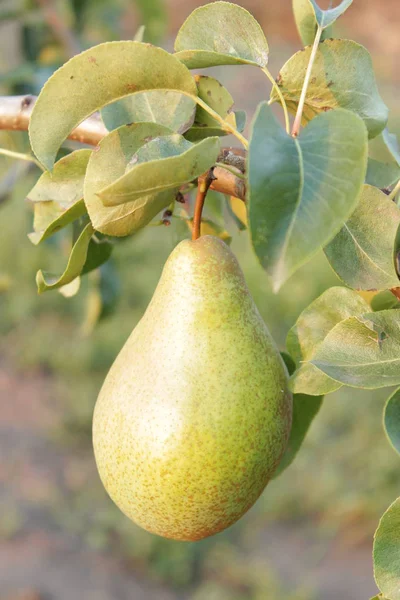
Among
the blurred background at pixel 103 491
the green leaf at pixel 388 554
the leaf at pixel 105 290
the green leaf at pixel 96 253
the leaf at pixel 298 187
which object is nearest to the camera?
the leaf at pixel 298 187

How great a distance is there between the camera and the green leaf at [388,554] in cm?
60

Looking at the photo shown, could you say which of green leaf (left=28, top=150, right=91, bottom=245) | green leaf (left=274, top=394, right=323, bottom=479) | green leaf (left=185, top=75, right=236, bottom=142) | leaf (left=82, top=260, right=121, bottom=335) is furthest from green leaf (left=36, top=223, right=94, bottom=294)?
leaf (left=82, top=260, right=121, bottom=335)

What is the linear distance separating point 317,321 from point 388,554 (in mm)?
204

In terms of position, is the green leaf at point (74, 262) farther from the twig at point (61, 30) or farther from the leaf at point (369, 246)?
the twig at point (61, 30)

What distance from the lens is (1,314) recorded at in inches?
160

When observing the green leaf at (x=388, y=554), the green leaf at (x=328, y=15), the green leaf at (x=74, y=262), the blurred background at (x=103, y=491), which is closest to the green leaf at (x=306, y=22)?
the green leaf at (x=328, y=15)

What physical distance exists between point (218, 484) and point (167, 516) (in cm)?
6

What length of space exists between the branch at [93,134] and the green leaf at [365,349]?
0.14 m

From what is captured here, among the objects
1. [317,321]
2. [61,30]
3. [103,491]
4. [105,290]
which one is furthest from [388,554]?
[103,491]

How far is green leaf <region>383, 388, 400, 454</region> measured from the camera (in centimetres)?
62

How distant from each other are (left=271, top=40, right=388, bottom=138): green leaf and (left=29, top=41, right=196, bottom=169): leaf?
3.9 inches

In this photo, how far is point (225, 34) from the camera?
690mm

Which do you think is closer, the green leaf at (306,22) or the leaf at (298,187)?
the leaf at (298,187)

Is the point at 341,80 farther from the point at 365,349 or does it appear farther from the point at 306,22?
the point at 365,349
